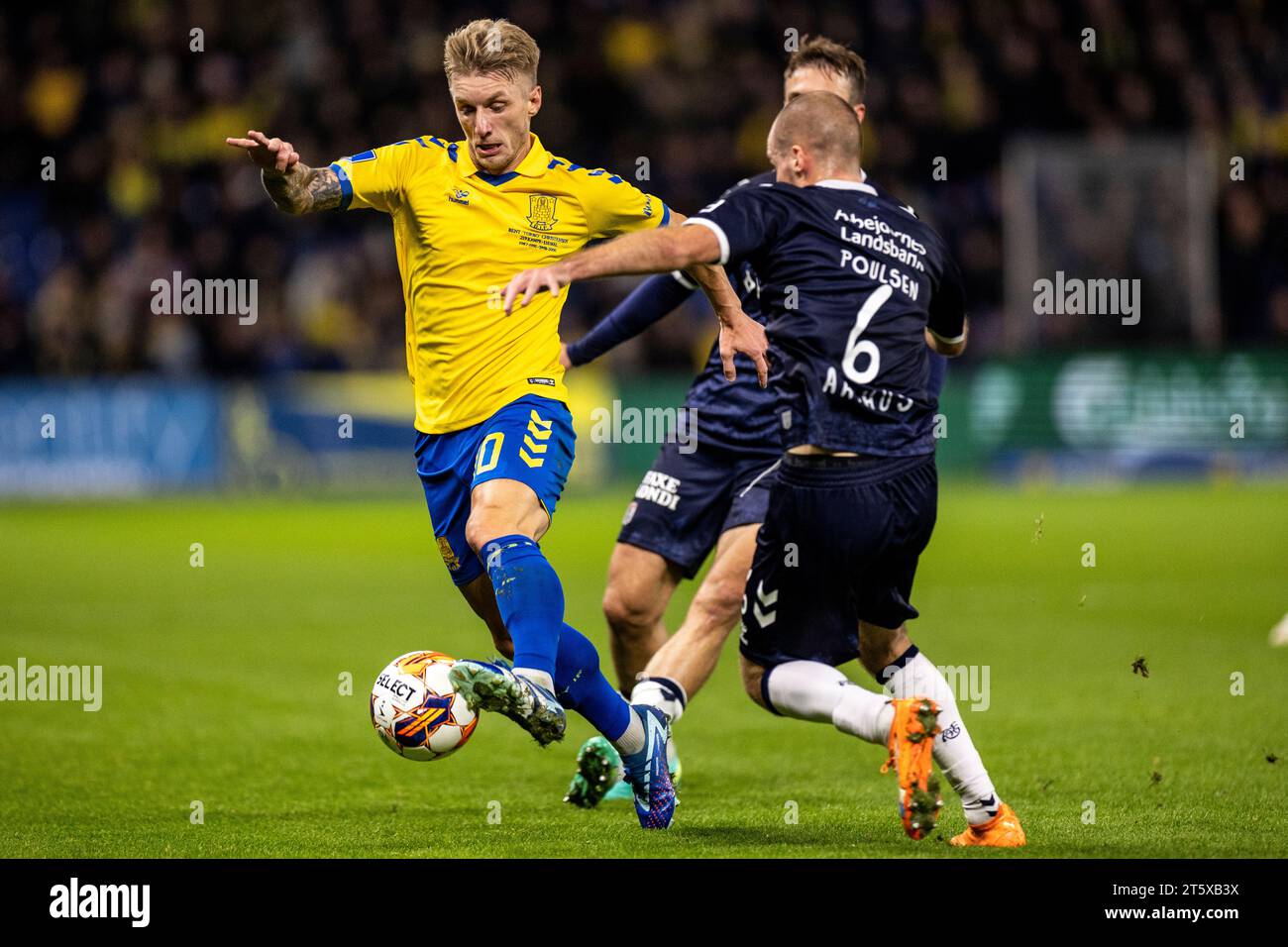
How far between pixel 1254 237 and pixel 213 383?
13.7m

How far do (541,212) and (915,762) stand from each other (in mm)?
2334

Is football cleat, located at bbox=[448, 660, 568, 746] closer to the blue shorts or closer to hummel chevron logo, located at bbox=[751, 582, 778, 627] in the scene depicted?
hummel chevron logo, located at bbox=[751, 582, 778, 627]

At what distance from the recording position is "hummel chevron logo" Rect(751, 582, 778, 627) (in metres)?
5.82

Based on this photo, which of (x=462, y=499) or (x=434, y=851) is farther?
(x=462, y=499)

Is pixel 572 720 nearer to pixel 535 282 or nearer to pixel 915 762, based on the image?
pixel 915 762

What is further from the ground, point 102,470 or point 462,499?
point 102,470

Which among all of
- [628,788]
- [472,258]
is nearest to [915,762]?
[628,788]

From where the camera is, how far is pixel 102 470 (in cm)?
2253

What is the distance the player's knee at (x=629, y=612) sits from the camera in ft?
23.6

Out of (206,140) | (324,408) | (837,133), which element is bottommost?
(837,133)

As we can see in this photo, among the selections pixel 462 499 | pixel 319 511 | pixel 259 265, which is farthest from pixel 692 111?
pixel 462 499

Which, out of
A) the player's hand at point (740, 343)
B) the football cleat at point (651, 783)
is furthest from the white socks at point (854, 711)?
the player's hand at point (740, 343)

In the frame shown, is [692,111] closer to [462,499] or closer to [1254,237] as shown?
[1254,237]

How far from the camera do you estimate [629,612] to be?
23.6 ft
